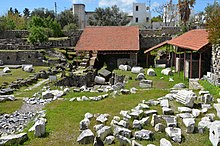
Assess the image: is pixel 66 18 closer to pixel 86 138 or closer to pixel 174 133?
pixel 86 138

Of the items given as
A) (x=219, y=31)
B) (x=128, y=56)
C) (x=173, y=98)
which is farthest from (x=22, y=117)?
(x=128, y=56)

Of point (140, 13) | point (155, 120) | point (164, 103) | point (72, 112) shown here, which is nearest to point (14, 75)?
point (72, 112)

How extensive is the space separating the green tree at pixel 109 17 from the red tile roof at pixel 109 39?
26.1m

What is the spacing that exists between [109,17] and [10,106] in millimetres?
52817

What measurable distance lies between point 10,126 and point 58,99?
16.0ft

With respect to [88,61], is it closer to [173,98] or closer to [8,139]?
[173,98]

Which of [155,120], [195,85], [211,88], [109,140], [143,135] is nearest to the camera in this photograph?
[109,140]

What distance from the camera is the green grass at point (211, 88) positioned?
53.3 ft

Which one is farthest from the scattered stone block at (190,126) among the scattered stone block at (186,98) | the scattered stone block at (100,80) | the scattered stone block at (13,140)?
the scattered stone block at (100,80)

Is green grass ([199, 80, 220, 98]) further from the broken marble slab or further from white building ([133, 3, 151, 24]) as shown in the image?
white building ([133, 3, 151, 24])

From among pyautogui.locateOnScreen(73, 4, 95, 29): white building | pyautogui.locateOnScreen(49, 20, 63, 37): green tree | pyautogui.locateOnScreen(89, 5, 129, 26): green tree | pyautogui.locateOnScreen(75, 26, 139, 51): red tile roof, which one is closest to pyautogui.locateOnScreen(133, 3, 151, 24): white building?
pyautogui.locateOnScreen(89, 5, 129, 26): green tree

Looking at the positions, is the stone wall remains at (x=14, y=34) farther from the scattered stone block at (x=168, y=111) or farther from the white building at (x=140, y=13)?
the scattered stone block at (x=168, y=111)

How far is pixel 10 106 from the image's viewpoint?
16.5m

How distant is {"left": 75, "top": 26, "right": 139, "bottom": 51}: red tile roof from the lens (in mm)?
36250
